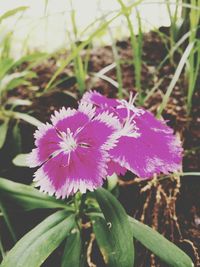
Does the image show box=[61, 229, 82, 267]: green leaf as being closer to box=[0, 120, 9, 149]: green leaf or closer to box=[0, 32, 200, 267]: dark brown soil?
box=[0, 32, 200, 267]: dark brown soil

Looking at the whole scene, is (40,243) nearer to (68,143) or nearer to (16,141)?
(68,143)

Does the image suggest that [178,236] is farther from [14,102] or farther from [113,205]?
[14,102]

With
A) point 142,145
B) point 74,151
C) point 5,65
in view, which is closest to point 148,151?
point 142,145

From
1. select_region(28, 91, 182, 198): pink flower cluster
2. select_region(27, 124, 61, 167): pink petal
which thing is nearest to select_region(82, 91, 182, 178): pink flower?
select_region(28, 91, 182, 198): pink flower cluster

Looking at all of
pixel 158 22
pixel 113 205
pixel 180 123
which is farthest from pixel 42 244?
pixel 158 22

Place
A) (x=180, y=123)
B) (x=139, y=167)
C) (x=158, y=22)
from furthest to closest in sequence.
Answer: (x=158, y=22)
(x=180, y=123)
(x=139, y=167)

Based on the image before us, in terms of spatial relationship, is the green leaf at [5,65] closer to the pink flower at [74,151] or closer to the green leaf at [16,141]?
the green leaf at [16,141]

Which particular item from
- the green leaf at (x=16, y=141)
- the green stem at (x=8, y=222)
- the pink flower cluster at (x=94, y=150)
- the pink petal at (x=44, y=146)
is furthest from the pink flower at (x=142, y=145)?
the green leaf at (x=16, y=141)
